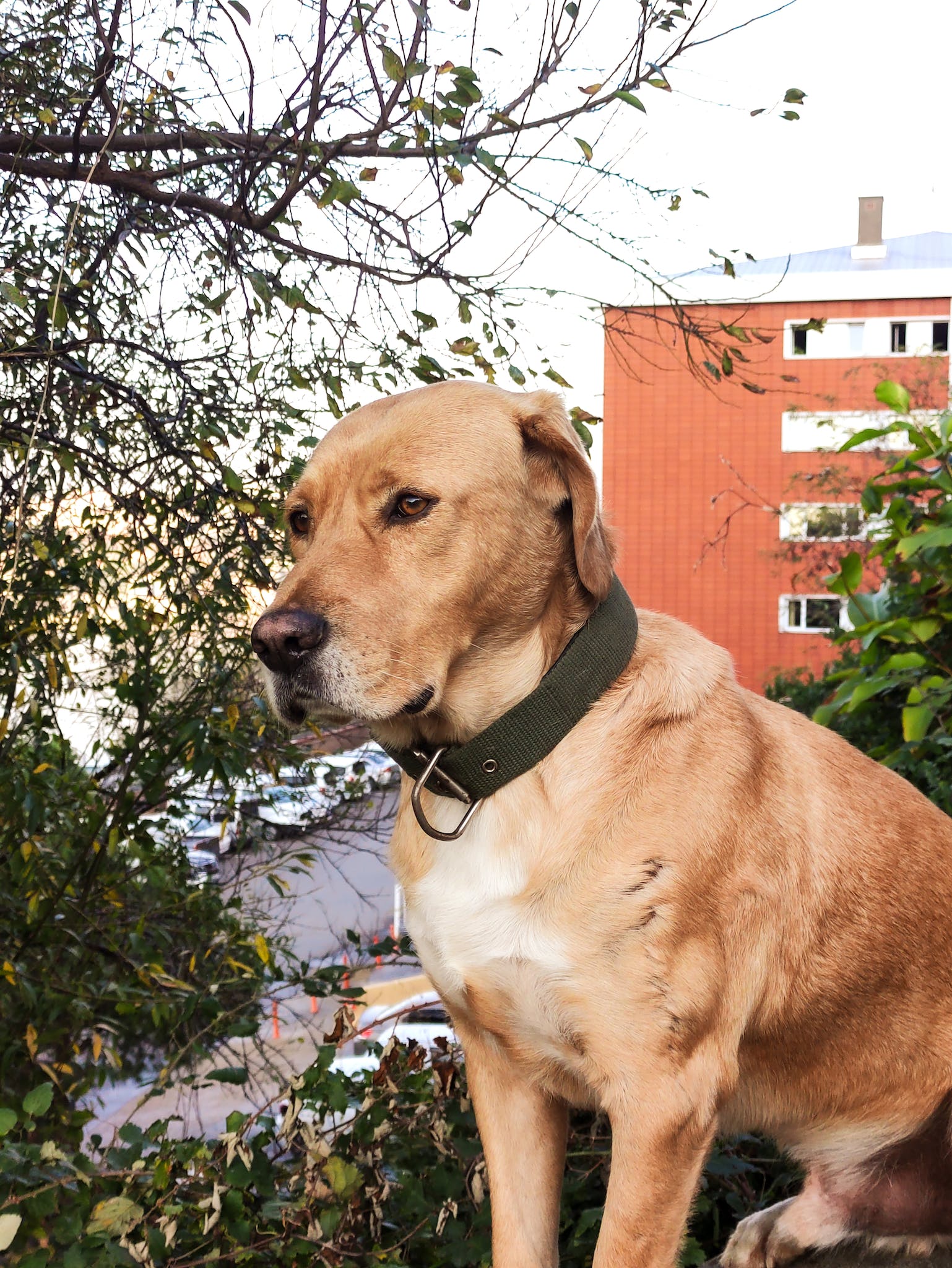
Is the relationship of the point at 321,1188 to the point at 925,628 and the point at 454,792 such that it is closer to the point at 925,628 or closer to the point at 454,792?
the point at 454,792

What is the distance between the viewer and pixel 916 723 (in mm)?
3732

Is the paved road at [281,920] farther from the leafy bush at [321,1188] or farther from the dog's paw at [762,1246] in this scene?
the dog's paw at [762,1246]

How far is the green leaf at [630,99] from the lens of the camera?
2.48 m

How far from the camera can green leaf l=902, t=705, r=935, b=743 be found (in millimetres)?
3729

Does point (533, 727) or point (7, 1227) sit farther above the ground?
point (533, 727)

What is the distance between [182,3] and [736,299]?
1.69 meters

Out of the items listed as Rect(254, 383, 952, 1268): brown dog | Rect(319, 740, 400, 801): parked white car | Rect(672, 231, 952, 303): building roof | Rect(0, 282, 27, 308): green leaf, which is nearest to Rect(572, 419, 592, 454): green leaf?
Rect(254, 383, 952, 1268): brown dog

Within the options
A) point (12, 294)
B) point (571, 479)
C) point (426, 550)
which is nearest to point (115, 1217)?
point (426, 550)

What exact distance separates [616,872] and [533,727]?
299 mm

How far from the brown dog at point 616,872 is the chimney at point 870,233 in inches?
1644

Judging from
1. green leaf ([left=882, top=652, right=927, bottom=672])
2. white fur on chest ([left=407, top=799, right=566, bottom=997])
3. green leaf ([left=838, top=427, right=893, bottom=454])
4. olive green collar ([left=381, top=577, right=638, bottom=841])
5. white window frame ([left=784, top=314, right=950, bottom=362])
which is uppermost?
white window frame ([left=784, top=314, right=950, bottom=362])

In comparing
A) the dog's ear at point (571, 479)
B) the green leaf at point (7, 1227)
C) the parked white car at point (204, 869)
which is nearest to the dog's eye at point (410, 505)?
the dog's ear at point (571, 479)

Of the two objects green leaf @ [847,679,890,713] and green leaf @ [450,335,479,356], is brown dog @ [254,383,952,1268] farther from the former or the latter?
green leaf @ [847,679,890,713]

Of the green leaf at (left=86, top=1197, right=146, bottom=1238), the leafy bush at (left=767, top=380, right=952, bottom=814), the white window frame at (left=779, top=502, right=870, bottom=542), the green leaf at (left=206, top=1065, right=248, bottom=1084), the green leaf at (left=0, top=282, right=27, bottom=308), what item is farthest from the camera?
the white window frame at (left=779, top=502, right=870, bottom=542)
